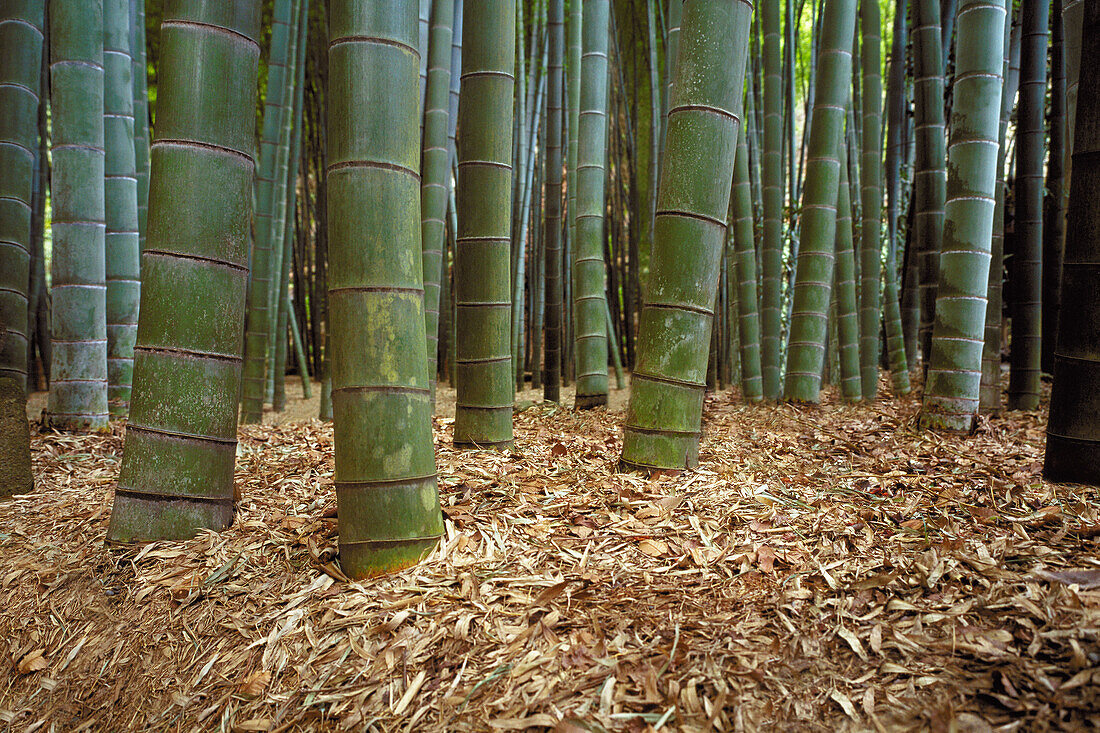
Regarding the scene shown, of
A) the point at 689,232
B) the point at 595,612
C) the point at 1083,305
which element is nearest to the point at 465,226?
the point at 689,232

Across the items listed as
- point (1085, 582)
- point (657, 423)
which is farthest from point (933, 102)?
point (1085, 582)

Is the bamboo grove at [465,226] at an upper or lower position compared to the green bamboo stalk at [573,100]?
lower

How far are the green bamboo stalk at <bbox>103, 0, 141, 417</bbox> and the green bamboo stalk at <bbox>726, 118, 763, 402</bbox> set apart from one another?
263 centimetres

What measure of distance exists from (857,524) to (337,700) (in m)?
1.05

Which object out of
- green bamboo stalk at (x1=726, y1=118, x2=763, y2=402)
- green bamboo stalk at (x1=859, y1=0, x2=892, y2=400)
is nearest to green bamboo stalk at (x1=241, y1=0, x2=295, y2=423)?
green bamboo stalk at (x1=726, y1=118, x2=763, y2=402)

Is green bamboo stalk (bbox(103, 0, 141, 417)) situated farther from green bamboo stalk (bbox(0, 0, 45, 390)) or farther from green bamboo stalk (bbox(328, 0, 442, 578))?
green bamboo stalk (bbox(328, 0, 442, 578))

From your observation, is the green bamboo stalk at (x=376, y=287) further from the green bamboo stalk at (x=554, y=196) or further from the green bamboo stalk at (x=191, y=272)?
the green bamboo stalk at (x=554, y=196)

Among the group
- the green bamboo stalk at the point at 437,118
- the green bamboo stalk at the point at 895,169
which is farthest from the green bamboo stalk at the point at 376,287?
the green bamboo stalk at the point at 895,169

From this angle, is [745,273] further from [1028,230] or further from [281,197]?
[281,197]

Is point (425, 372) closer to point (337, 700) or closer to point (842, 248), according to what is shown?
point (337, 700)

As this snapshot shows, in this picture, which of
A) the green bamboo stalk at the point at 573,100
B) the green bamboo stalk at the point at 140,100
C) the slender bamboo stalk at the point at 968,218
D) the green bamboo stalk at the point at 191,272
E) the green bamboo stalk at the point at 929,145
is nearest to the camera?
the green bamboo stalk at the point at 191,272

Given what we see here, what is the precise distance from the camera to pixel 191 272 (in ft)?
4.51

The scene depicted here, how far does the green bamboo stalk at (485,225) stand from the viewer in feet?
5.81

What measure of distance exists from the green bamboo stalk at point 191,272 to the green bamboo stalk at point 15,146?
1447mm
